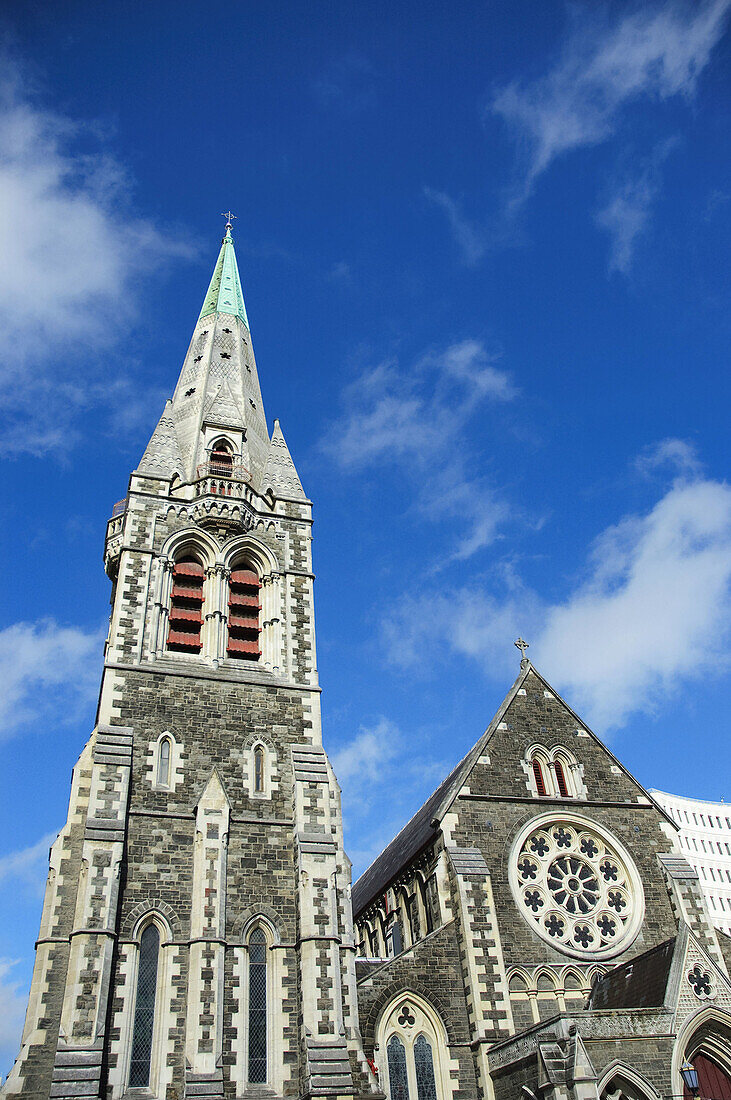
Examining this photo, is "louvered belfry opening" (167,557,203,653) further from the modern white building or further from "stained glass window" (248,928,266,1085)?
the modern white building

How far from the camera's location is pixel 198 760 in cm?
2225

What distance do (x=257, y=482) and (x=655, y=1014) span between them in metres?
19.8

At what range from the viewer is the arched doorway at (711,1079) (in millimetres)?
Result: 17250

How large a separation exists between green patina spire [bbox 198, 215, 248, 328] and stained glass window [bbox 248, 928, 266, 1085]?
26.1 metres

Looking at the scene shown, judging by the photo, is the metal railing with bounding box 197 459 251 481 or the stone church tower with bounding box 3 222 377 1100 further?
the metal railing with bounding box 197 459 251 481

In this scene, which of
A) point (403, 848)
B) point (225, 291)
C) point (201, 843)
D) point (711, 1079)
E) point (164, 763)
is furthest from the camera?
point (225, 291)

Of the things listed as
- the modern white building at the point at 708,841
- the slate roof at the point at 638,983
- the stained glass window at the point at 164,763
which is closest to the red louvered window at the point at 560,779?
the slate roof at the point at 638,983

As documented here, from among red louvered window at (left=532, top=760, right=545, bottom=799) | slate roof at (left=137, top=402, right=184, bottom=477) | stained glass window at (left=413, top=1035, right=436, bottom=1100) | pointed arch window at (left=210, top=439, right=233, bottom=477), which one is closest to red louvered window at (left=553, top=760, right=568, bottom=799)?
red louvered window at (left=532, top=760, right=545, bottom=799)

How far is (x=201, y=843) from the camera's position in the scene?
20.6 meters

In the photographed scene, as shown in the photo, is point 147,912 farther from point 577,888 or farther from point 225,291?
point 225,291

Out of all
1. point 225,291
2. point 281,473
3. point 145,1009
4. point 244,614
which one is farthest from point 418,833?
point 225,291

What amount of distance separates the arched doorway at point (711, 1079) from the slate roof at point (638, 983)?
1.34m

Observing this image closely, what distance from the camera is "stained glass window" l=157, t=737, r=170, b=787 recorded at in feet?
70.9

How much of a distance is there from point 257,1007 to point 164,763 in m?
6.14
